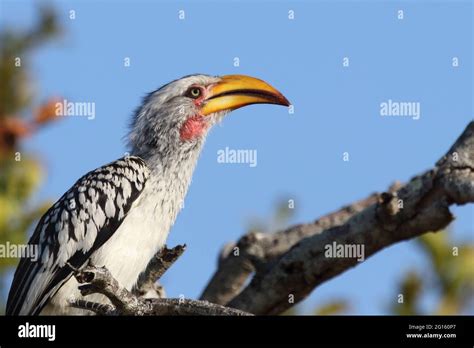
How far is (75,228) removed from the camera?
8.12 meters

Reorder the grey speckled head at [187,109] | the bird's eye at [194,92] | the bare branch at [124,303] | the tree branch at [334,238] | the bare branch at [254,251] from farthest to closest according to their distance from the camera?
the bare branch at [254,251] < the bird's eye at [194,92] < the grey speckled head at [187,109] < the tree branch at [334,238] < the bare branch at [124,303]

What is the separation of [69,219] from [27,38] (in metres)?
1.96

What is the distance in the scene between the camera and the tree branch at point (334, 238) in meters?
7.95

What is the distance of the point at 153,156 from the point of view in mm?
8602

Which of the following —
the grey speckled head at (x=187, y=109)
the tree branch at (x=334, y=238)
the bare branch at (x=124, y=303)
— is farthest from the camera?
the grey speckled head at (x=187, y=109)

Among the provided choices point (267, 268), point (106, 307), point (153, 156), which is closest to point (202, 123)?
point (153, 156)

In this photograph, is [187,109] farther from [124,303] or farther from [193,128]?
[124,303]

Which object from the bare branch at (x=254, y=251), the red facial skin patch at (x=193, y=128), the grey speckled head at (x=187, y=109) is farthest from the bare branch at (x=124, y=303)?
the bare branch at (x=254, y=251)

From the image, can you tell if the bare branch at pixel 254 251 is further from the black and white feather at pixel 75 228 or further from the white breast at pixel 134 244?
the black and white feather at pixel 75 228

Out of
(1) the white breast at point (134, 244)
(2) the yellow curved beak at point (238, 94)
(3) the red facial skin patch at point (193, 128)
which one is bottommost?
(1) the white breast at point (134, 244)

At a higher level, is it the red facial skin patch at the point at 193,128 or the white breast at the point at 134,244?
the red facial skin patch at the point at 193,128

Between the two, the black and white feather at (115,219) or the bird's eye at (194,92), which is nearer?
the black and white feather at (115,219)

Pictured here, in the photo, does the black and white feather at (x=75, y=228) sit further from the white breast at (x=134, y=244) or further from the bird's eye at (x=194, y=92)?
the bird's eye at (x=194, y=92)
